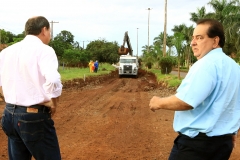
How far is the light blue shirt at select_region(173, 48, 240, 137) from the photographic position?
2.27 metres

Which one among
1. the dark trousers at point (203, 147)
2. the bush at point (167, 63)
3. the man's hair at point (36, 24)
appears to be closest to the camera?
the dark trousers at point (203, 147)

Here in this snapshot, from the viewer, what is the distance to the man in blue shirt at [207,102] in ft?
7.50

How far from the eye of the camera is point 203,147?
2.40 metres

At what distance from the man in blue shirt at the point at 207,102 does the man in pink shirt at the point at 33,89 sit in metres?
0.96

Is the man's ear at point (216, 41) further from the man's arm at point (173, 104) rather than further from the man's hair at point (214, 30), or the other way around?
the man's arm at point (173, 104)

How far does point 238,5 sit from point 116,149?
40260 mm

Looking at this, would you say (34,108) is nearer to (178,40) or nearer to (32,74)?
(32,74)

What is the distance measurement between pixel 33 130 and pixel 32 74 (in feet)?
1.59

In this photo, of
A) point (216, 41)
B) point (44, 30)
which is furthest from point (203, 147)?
point (44, 30)

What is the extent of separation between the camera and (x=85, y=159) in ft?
17.7

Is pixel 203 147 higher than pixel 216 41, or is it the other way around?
pixel 216 41

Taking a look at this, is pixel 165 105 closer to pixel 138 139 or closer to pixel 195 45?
pixel 195 45

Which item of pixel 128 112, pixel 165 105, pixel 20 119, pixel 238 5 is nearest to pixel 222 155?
pixel 165 105

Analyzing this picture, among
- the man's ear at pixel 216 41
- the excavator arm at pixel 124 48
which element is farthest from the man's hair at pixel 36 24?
the excavator arm at pixel 124 48
